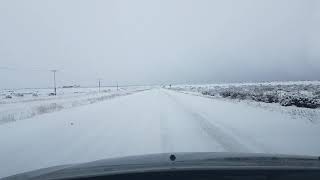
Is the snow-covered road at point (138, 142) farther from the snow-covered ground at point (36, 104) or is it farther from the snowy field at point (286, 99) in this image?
the snow-covered ground at point (36, 104)

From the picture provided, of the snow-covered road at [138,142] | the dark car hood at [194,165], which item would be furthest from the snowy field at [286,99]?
the dark car hood at [194,165]

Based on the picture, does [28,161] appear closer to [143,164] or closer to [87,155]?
[87,155]

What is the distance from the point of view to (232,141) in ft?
39.5

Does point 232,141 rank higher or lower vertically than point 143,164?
lower

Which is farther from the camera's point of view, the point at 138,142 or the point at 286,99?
the point at 286,99

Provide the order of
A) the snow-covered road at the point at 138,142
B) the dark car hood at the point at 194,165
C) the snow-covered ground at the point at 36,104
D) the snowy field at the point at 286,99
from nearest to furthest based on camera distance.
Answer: the dark car hood at the point at 194,165, the snow-covered road at the point at 138,142, the snowy field at the point at 286,99, the snow-covered ground at the point at 36,104

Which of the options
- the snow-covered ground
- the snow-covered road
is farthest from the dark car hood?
the snow-covered ground

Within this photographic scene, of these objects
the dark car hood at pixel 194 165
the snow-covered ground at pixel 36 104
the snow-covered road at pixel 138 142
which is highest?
the dark car hood at pixel 194 165

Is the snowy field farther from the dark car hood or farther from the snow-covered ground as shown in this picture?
the snow-covered ground

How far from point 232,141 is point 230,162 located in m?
8.11

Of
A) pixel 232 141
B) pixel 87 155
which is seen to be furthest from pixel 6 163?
pixel 232 141

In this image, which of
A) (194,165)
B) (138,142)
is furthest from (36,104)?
(194,165)

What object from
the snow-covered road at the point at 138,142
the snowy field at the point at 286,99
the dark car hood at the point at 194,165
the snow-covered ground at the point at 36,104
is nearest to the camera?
the dark car hood at the point at 194,165

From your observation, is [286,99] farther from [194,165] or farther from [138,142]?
[194,165]
